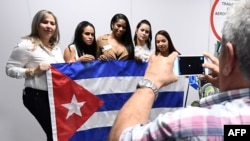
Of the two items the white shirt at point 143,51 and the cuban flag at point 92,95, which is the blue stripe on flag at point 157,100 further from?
the white shirt at point 143,51

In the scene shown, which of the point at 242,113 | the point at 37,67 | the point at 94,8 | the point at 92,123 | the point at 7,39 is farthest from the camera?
the point at 94,8

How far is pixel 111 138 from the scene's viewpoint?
1.94ft

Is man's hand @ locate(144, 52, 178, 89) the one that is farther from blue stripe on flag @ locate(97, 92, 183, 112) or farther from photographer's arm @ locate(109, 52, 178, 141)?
blue stripe on flag @ locate(97, 92, 183, 112)

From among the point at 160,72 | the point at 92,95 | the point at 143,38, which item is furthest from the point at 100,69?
the point at 160,72

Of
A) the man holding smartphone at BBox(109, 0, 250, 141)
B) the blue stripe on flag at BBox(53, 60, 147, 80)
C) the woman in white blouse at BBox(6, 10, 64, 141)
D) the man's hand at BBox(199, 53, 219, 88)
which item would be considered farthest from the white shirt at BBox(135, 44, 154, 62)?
the man holding smartphone at BBox(109, 0, 250, 141)

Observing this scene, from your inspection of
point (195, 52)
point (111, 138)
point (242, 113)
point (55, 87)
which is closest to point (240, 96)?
point (242, 113)

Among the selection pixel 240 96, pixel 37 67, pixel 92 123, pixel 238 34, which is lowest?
pixel 92 123

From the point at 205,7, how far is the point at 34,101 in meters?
2.67

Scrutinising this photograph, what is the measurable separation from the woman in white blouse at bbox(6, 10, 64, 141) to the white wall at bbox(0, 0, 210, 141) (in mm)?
729

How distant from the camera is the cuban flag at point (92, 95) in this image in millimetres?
2242

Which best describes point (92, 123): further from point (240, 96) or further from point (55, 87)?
point (240, 96)

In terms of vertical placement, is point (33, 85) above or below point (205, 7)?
below

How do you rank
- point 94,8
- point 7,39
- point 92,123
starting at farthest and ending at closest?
point 94,8 < point 7,39 < point 92,123

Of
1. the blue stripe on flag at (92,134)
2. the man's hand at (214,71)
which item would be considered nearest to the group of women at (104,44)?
the blue stripe on flag at (92,134)
